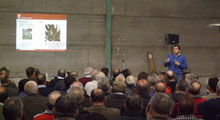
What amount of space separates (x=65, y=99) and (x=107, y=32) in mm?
6476

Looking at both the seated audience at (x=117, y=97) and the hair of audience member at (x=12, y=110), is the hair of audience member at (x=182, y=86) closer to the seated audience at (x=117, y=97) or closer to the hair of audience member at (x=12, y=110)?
the seated audience at (x=117, y=97)

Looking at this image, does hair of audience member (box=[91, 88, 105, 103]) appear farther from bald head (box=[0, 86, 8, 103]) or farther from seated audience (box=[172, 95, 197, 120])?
bald head (box=[0, 86, 8, 103])

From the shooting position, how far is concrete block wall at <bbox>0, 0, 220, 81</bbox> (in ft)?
26.3

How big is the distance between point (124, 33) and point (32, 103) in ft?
18.9

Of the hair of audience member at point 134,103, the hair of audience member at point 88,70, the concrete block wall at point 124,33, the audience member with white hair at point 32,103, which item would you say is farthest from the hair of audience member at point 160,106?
the concrete block wall at point 124,33

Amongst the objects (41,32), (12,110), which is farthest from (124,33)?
(12,110)

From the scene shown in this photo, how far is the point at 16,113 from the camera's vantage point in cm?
220

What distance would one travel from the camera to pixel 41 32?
8.12m

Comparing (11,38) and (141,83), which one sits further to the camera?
(11,38)

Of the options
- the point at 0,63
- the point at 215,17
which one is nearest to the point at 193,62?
the point at 215,17

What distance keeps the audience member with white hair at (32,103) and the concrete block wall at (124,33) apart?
4.94 meters

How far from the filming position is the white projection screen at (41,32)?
8.02 meters

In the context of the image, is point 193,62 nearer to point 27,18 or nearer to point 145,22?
point 145,22

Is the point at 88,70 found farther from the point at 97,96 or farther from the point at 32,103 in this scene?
the point at 97,96
